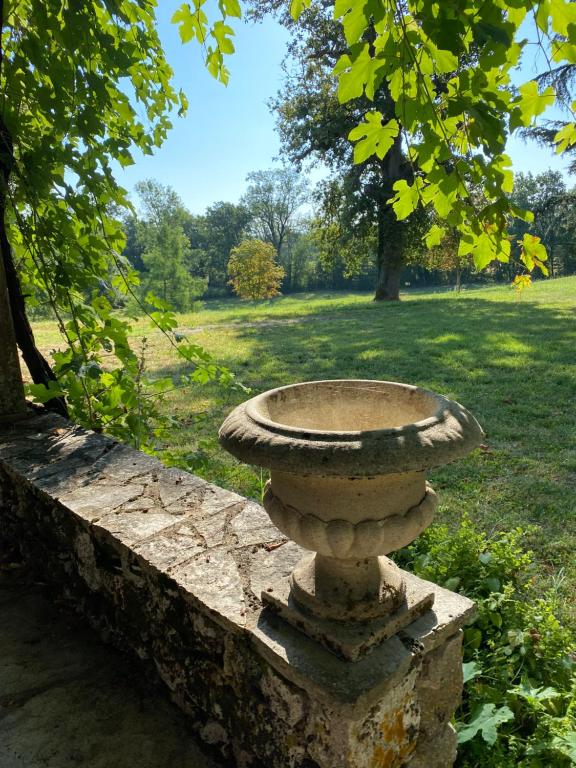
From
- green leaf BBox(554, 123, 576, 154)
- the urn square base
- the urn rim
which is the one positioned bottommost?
the urn square base

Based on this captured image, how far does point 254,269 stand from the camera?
36.2 metres

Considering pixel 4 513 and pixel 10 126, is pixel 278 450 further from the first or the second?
pixel 10 126

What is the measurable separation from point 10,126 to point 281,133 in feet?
59.7

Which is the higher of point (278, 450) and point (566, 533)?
point (278, 450)

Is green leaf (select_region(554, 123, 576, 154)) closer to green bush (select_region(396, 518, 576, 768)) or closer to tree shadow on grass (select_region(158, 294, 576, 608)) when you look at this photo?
green bush (select_region(396, 518, 576, 768))

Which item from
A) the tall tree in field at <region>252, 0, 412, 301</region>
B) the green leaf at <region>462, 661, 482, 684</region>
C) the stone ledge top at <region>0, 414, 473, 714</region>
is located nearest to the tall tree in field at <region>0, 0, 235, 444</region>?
the stone ledge top at <region>0, 414, 473, 714</region>

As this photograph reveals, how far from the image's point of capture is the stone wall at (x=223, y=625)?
1.36 m

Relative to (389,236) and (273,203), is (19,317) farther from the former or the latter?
(273,203)

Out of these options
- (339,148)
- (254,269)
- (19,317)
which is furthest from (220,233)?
(19,317)

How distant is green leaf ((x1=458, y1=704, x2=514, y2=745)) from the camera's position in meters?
1.74

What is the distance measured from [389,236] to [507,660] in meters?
17.9

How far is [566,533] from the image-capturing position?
3.05 m

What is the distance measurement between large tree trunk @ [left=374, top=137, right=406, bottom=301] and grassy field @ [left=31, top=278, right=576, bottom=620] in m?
4.11

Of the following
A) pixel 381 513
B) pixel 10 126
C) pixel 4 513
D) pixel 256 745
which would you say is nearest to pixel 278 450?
pixel 381 513
